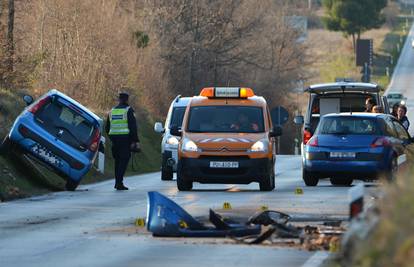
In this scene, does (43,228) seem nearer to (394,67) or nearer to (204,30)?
(204,30)

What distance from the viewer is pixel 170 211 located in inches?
600

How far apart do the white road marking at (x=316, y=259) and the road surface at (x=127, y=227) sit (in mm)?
10

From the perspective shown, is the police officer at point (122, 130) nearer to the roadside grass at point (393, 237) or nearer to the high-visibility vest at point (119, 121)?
the high-visibility vest at point (119, 121)

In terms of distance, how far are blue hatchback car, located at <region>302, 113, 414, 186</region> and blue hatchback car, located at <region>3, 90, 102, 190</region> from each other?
4.31m

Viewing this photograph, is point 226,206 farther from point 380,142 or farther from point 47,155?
point 380,142

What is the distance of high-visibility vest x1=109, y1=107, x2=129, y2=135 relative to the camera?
25484mm

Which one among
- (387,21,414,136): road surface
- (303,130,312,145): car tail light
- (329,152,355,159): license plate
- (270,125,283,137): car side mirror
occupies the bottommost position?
(387,21,414,136): road surface

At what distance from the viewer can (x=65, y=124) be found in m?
25.3

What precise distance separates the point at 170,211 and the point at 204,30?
4942cm

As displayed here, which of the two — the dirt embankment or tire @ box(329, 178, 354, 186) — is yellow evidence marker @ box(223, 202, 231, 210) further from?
tire @ box(329, 178, 354, 186)

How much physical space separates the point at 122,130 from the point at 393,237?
17748mm

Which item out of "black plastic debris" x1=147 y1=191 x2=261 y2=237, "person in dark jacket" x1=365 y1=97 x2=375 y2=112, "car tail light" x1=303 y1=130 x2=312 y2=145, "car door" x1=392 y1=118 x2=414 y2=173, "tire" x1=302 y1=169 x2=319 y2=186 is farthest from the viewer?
"person in dark jacket" x1=365 y1=97 x2=375 y2=112

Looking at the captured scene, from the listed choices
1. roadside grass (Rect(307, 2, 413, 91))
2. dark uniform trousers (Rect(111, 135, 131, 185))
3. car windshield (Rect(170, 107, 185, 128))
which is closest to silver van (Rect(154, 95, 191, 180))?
car windshield (Rect(170, 107, 185, 128))

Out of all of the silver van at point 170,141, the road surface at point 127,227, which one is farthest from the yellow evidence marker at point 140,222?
the silver van at point 170,141
